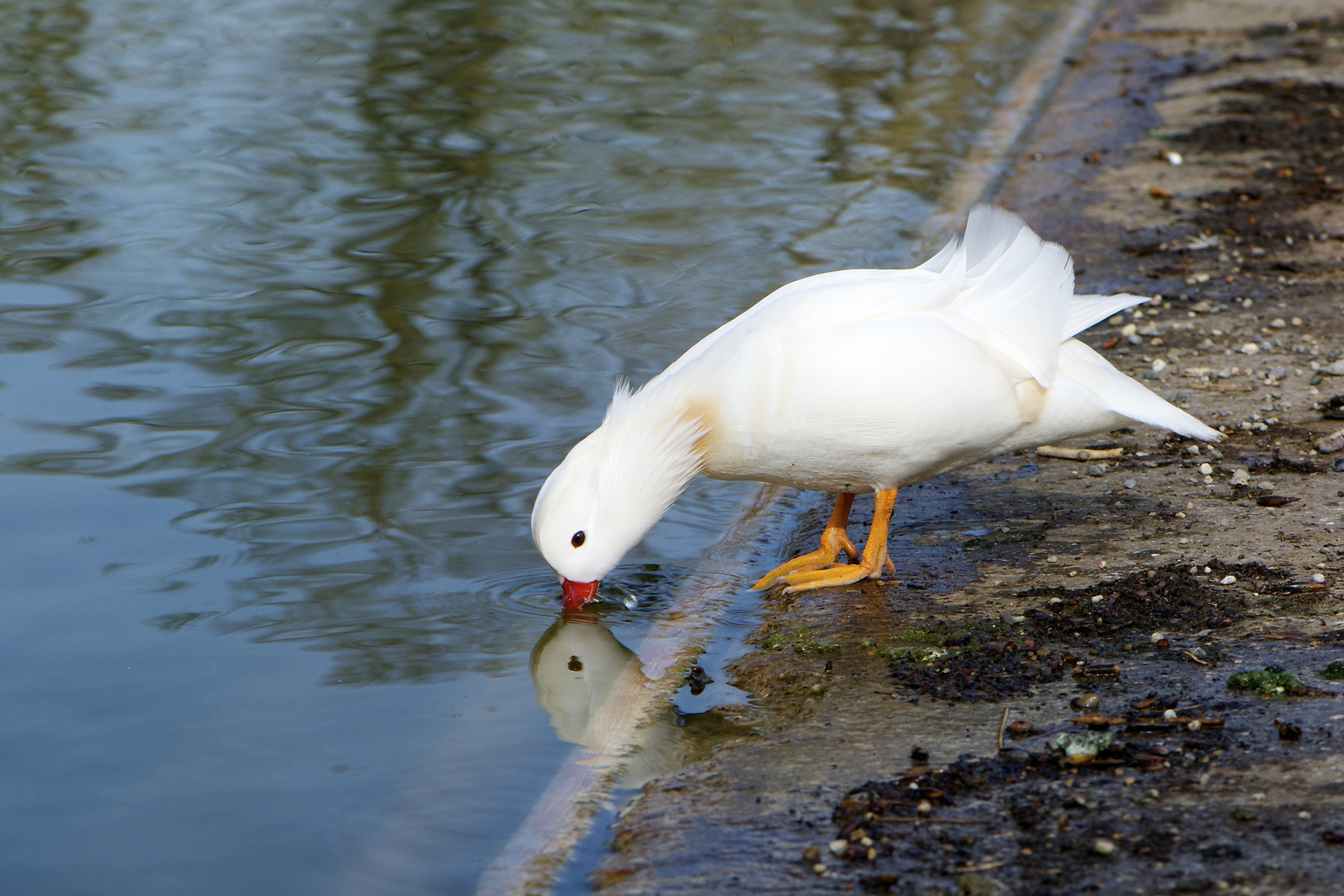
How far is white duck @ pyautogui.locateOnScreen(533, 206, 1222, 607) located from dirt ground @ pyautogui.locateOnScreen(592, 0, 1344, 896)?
376mm

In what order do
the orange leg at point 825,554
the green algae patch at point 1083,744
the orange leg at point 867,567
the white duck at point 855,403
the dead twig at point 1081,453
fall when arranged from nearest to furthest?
the green algae patch at point 1083,744 < the white duck at point 855,403 < the orange leg at point 867,567 < the orange leg at point 825,554 < the dead twig at point 1081,453

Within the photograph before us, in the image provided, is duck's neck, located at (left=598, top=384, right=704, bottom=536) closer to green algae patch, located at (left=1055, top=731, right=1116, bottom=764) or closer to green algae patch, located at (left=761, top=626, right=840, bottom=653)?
green algae patch, located at (left=761, top=626, right=840, bottom=653)

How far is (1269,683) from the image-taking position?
331 cm

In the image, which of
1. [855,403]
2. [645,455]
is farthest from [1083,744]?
[645,455]

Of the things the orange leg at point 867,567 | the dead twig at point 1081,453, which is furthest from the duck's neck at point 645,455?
the dead twig at point 1081,453

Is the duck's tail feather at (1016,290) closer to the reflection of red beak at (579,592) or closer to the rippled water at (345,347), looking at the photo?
the rippled water at (345,347)

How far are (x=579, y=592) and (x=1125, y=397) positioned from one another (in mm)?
1873

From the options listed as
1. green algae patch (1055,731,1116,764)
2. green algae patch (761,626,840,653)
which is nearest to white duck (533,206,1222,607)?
green algae patch (761,626,840,653)

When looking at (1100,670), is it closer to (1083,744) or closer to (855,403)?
(1083,744)

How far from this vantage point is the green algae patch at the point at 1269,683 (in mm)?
3283

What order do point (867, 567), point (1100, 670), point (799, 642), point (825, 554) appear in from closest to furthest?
point (1100, 670), point (799, 642), point (867, 567), point (825, 554)

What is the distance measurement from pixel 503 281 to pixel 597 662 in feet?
11.4

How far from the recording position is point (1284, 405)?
5.28 m

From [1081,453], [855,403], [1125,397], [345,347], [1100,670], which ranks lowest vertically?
[345,347]
